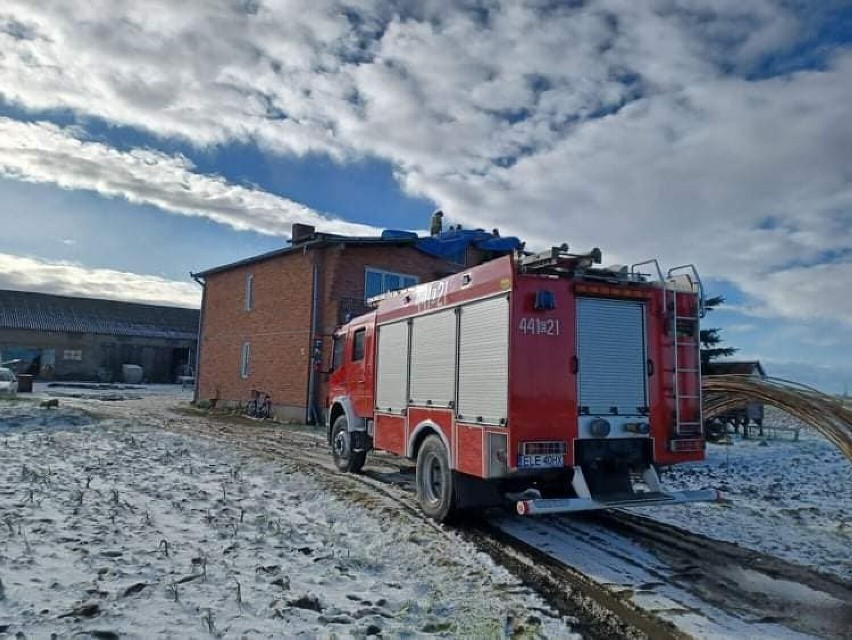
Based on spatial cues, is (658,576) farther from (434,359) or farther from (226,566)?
(226,566)

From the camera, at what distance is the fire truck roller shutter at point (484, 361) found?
6.46 metres

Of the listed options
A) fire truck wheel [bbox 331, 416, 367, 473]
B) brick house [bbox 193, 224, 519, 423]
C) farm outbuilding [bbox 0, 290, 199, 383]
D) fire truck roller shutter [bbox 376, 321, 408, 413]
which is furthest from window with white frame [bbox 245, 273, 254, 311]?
farm outbuilding [bbox 0, 290, 199, 383]

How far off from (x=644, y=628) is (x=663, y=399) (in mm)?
3056

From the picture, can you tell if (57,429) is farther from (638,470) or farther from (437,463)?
(638,470)

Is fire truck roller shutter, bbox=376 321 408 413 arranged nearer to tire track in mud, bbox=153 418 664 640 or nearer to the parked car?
tire track in mud, bbox=153 418 664 640

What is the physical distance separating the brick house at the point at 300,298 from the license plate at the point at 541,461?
13.0 meters

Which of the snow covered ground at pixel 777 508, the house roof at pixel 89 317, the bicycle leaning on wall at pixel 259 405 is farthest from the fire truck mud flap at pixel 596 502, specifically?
the house roof at pixel 89 317

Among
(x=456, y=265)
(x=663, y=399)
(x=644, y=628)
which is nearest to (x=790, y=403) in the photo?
(x=663, y=399)

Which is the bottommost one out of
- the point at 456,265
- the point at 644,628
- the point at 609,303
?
the point at 644,628

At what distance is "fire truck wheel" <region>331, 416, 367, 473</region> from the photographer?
10.6m

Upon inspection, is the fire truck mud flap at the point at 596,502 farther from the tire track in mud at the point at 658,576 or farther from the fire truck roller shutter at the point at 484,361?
the fire truck roller shutter at the point at 484,361

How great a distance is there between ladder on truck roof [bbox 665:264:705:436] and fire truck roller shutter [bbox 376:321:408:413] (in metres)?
3.63

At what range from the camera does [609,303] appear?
6895mm

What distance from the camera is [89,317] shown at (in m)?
45.8
